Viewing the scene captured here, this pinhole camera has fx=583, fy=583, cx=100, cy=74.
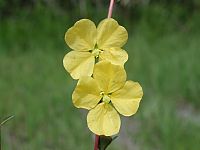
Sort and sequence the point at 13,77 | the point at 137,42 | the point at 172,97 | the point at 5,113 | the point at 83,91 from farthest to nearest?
the point at 137,42
the point at 13,77
the point at 172,97
the point at 5,113
the point at 83,91

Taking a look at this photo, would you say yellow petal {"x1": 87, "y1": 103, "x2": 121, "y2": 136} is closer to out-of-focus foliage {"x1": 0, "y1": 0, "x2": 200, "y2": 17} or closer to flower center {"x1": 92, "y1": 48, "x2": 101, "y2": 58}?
flower center {"x1": 92, "y1": 48, "x2": 101, "y2": 58}

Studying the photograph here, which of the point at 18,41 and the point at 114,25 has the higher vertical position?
the point at 114,25

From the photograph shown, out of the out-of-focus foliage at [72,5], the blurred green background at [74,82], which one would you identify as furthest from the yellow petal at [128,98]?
the out-of-focus foliage at [72,5]

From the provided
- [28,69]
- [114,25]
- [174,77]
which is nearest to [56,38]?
[28,69]

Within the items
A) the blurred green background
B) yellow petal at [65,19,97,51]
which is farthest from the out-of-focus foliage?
yellow petal at [65,19,97,51]

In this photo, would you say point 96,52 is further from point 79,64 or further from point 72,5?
point 72,5

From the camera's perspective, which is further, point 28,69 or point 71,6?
point 71,6

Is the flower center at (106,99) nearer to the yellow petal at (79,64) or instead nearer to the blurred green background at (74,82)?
the yellow petal at (79,64)

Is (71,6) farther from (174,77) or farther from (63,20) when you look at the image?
(174,77)
